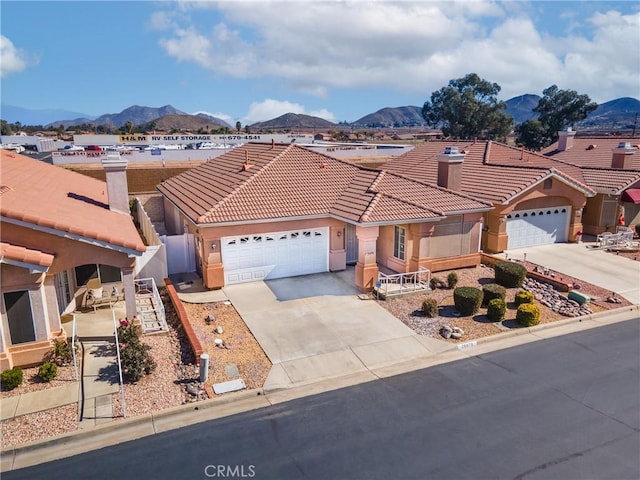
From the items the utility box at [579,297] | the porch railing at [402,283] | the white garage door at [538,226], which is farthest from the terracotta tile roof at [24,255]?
the white garage door at [538,226]

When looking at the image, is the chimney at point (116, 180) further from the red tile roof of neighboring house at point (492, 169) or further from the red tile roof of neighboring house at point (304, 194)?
the red tile roof of neighboring house at point (492, 169)

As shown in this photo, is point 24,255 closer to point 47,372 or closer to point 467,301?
point 47,372

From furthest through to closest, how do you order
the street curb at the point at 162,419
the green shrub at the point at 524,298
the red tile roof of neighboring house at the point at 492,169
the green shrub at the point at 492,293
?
the red tile roof of neighboring house at the point at 492,169, the green shrub at the point at 492,293, the green shrub at the point at 524,298, the street curb at the point at 162,419

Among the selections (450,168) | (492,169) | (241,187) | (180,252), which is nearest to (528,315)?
(450,168)

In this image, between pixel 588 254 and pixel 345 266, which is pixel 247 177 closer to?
pixel 345 266

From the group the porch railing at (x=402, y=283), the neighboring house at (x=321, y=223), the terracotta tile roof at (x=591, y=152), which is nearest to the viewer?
the porch railing at (x=402, y=283)

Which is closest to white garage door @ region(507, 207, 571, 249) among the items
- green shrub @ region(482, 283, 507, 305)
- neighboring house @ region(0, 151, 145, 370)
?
green shrub @ region(482, 283, 507, 305)

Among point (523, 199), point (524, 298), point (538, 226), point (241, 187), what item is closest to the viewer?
point (524, 298)

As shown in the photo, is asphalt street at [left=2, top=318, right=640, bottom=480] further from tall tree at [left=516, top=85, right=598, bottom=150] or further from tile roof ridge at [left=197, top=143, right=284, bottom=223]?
tall tree at [left=516, top=85, right=598, bottom=150]

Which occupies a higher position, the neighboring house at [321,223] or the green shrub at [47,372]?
the neighboring house at [321,223]
